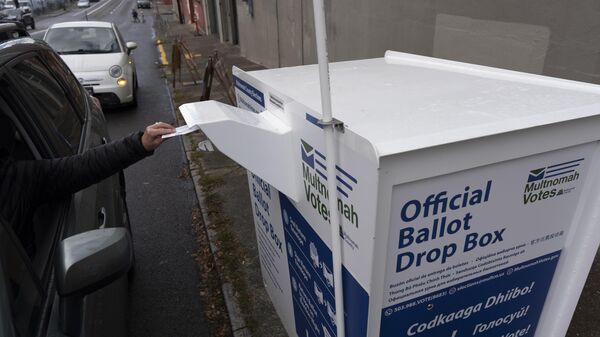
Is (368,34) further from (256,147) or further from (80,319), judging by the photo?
(80,319)

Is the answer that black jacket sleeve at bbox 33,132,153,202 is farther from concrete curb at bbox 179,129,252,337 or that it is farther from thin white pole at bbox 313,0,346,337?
concrete curb at bbox 179,129,252,337

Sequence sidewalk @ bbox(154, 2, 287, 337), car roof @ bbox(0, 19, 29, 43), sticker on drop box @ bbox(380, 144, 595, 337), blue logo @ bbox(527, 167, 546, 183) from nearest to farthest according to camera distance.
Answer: sticker on drop box @ bbox(380, 144, 595, 337) → blue logo @ bbox(527, 167, 546, 183) → car roof @ bbox(0, 19, 29, 43) → sidewalk @ bbox(154, 2, 287, 337)

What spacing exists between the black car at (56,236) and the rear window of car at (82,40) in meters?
6.19

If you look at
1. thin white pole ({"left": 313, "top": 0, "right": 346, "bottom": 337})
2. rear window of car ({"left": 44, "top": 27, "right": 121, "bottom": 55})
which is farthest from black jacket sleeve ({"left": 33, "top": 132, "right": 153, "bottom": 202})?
rear window of car ({"left": 44, "top": 27, "right": 121, "bottom": 55})

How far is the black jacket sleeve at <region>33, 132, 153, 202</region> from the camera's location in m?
2.04

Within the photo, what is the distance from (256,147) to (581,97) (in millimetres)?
1269

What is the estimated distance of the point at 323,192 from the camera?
64.0 inches

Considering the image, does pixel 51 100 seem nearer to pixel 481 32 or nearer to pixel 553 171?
pixel 553 171

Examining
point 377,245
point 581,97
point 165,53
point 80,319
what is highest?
point 581,97

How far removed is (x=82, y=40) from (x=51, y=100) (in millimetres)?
7313

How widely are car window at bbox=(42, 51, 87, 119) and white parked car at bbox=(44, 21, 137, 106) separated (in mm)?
5059

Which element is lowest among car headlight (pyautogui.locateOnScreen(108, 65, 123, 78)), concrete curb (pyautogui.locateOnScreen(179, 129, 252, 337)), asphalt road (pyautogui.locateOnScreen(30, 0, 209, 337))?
asphalt road (pyautogui.locateOnScreen(30, 0, 209, 337))

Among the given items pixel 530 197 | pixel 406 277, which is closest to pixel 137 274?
pixel 406 277

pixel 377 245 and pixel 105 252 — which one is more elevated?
pixel 377 245
